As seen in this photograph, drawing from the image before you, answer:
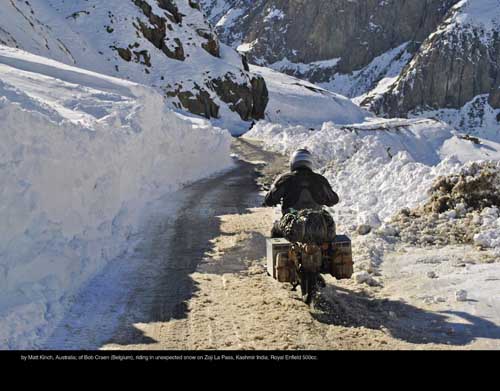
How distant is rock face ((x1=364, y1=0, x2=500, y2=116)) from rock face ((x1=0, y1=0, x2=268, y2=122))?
130 metres

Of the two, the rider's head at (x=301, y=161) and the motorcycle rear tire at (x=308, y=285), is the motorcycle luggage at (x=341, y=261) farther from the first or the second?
the rider's head at (x=301, y=161)

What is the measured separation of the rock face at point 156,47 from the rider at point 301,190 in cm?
3850

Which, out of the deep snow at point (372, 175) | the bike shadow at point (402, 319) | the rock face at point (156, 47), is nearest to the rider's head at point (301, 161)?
the bike shadow at point (402, 319)

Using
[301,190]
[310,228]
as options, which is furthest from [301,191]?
[310,228]

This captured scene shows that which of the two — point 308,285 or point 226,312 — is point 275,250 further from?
point 226,312

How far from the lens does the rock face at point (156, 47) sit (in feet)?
151

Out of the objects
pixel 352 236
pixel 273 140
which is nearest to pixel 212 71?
pixel 273 140

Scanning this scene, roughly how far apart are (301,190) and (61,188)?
12.4ft

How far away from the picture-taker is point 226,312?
6.34 meters

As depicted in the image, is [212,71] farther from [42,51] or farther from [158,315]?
[158,315]

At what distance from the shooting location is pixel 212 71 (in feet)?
180

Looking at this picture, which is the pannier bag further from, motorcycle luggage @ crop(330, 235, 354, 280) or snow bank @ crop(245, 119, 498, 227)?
snow bank @ crop(245, 119, 498, 227)

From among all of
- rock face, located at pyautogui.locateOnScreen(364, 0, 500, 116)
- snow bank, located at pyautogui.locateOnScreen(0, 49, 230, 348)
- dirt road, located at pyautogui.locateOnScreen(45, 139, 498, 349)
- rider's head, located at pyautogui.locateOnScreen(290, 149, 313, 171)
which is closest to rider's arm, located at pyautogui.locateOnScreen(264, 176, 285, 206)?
rider's head, located at pyautogui.locateOnScreen(290, 149, 313, 171)

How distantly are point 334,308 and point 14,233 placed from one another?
394 cm
